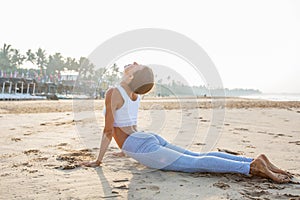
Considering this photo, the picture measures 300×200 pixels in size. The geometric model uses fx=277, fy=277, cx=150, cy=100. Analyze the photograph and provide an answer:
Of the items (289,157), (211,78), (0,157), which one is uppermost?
(211,78)

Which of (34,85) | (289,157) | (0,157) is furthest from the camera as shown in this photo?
(34,85)

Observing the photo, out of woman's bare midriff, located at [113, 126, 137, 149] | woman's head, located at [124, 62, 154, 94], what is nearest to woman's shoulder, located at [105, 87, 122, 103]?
woman's head, located at [124, 62, 154, 94]

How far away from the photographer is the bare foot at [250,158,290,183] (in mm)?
2383

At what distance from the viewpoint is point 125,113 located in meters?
2.83

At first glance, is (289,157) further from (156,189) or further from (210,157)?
(156,189)

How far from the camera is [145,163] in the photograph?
2793mm

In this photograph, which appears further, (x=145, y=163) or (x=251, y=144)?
(x=251, y=144)

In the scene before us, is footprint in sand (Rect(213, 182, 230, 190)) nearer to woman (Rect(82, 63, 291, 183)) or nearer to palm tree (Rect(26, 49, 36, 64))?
woman (Rect(82, 63, 291, 183))

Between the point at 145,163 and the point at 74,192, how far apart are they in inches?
34.1

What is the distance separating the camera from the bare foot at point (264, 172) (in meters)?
2.38

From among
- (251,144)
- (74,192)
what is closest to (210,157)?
(74,192)

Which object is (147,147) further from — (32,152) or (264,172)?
(32,152)

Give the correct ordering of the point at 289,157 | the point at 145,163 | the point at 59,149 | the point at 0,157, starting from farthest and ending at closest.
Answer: the point at 59,149 < the point at 289,157 < the point at 0,157 < the point at 145,163

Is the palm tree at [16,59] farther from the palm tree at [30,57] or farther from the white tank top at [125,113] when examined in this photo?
the white tank top at [125,113]
